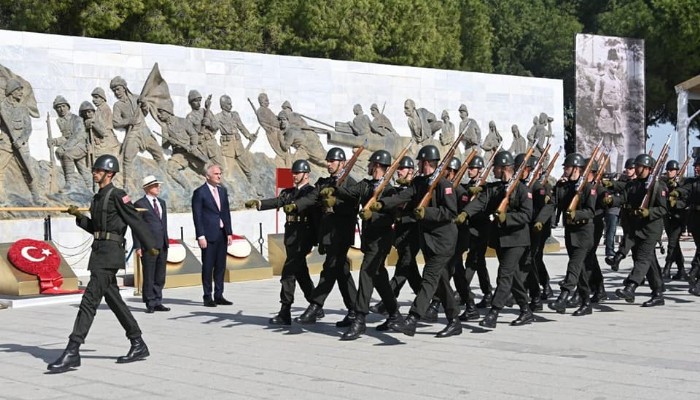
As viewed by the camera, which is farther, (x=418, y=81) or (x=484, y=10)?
(x=484, y=10)

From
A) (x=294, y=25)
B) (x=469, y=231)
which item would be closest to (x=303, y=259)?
(x=469, y=231)

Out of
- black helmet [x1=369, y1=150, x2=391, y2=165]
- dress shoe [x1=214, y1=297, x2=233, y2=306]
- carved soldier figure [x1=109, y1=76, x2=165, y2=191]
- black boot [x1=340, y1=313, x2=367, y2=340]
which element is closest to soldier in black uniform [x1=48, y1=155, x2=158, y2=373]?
black boot [x1=340, y1=313, x2=367, y2=340]

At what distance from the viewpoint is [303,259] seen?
1064 centimetres

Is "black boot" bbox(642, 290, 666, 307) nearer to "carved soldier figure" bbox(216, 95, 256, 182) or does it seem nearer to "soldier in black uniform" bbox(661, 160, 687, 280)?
"soldier in black uniform" bbox(661, 160, 687, 280)

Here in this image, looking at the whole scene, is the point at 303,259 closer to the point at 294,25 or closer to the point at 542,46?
the point at 294,25

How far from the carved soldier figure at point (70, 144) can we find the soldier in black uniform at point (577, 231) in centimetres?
962

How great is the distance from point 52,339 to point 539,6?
4685cm

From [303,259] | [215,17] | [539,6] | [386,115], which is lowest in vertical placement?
[303,259]

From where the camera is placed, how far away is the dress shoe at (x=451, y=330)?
9.64m

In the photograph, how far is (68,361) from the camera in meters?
8.10

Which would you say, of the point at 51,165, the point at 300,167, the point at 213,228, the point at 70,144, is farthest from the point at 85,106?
the point at 300,167

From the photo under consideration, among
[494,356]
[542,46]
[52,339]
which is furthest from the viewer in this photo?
[542,46]

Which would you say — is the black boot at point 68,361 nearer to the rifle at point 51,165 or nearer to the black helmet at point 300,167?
the black helmet at point 300,167

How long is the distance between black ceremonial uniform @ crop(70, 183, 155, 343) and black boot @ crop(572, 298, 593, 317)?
187 inches
